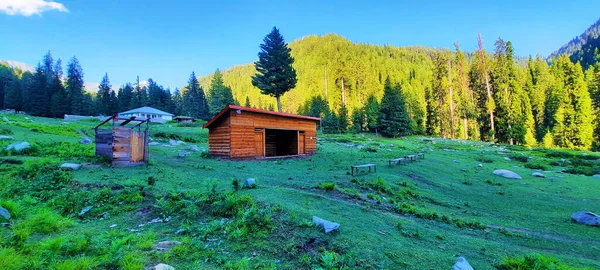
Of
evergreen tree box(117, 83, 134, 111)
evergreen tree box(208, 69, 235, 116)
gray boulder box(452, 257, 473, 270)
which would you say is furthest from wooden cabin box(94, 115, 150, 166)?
evergreen tree box(117, 83, 134, 111)

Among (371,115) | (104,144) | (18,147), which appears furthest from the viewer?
(371,115)

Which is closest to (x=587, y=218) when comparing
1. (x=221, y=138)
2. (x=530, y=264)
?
(x=530, y=264)

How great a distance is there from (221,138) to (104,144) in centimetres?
613

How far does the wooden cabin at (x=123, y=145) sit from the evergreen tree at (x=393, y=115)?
3987cm

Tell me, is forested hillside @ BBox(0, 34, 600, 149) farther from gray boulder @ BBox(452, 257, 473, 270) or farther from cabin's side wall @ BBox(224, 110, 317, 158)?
gray boulder @ BBox(452, 257, 473, 270)

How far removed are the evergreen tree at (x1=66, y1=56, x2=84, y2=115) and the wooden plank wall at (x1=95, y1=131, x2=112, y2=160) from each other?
5460 centimetres

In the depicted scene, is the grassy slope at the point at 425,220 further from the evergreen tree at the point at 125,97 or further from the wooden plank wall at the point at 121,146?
the evergreen tree at the point at 125,97

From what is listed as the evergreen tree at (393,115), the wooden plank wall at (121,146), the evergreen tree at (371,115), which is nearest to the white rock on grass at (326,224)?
the wooden plank wall at (121,146)

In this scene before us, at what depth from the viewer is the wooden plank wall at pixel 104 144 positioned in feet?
38.7

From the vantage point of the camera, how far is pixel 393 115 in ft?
151

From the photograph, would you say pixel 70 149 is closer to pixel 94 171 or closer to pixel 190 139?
pixel 94 171

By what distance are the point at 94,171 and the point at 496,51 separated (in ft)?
193

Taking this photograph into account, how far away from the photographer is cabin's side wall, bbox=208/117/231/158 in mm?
16480

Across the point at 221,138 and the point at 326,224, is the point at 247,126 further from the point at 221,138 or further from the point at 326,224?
the point at 326,224
